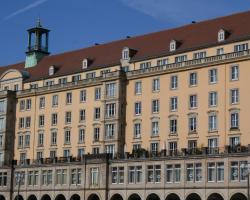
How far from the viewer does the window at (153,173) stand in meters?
81.2

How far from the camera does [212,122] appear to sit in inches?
3221

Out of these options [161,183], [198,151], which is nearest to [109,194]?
[161,183]

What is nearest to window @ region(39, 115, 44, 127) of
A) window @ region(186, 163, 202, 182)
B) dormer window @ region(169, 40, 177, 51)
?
dormer window @ region(169, 40, 177, 51)

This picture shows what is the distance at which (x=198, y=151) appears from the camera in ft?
254

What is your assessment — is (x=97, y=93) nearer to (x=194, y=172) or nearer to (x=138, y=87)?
(x=138, y=87)

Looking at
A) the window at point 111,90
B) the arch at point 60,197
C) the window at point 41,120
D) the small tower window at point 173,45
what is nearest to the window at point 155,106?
the window at point 111,90

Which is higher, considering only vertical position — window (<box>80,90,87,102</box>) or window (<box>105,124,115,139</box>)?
window (<box>80,90,87,102</box>)

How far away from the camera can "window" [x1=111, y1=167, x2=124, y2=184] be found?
85125mm

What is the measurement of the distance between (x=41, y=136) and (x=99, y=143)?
→ 13253 millimetres

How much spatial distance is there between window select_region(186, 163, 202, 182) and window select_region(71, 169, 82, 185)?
61.1 ft

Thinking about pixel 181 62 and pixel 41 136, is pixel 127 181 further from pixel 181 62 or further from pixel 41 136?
pixel 41 136

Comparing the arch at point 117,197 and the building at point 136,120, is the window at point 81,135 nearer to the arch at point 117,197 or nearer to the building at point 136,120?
the building at point 136,120

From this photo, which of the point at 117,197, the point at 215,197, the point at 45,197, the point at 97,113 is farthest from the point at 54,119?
the point at 215,197

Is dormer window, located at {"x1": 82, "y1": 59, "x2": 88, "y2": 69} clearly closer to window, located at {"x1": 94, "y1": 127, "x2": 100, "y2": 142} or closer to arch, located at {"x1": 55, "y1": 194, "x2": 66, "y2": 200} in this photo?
window, located at {"x1": 94, "y1": 127, "x2": 100, "y2": 142}
